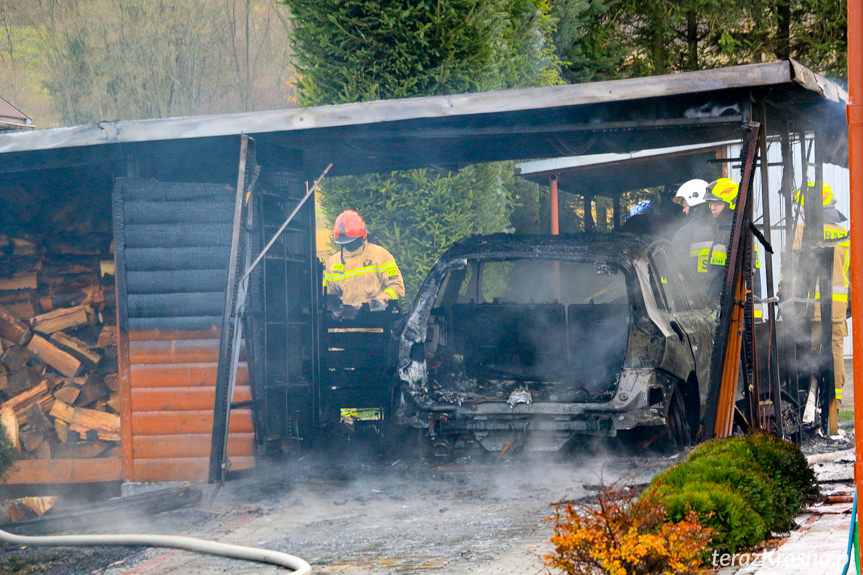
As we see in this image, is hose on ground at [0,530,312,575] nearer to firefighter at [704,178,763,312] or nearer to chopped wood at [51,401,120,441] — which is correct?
chopped wood at [51,401,120,441]

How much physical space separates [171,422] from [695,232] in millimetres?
6103

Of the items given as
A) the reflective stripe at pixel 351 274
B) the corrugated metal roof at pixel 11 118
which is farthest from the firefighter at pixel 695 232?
the corrugated metal roof at pixel 11 118

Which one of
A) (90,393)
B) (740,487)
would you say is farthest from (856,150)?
(90,393)

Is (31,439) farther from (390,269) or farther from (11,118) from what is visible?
(11,118)

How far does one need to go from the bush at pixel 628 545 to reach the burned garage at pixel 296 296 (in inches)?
119

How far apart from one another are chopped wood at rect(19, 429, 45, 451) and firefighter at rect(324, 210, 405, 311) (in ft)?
10.9

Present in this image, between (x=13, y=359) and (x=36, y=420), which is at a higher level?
(x=13, y=359)

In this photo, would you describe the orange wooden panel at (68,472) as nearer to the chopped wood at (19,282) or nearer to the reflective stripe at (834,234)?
the chopped wood at (19,282)

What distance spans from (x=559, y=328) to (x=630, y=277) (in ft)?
3.39

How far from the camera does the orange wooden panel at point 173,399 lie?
8234 millimetres

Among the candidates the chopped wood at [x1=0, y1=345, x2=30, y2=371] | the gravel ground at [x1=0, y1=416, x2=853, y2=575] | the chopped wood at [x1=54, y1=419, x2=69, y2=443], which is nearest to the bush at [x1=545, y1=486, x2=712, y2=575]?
the gravel ground at [x1=0, y1=416, x2=853, y2=575]

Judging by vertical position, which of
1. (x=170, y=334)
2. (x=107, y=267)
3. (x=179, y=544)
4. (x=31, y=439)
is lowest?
(x=179, y=544)

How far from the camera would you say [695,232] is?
1117cm

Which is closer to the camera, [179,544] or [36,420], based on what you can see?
[179,544]
